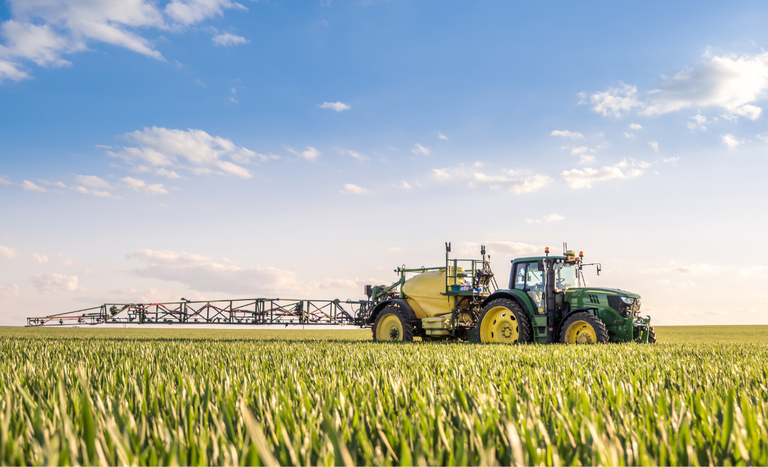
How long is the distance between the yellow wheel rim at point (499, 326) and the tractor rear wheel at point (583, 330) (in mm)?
1101

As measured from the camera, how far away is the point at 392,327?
14.6 m

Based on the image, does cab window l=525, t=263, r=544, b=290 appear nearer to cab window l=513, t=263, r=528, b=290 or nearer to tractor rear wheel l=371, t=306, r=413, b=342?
cab window l=513, t=263, r=528, b=290

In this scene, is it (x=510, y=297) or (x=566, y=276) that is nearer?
(x=566, y=276)

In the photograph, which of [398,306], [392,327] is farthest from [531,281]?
[392,327]

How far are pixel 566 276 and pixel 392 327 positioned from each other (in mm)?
5048

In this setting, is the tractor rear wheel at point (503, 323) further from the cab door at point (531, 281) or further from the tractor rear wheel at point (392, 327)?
the tractor rear wheel at point (392, 327)

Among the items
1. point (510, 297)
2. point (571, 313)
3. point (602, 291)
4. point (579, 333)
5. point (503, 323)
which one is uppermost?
point (602, 291)

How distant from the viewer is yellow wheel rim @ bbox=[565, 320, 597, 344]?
35.9ft

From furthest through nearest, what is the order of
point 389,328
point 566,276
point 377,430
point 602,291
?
point 389,328
point 566,276
point 602,291
point 377,430

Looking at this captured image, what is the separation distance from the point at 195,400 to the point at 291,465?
5.25ft

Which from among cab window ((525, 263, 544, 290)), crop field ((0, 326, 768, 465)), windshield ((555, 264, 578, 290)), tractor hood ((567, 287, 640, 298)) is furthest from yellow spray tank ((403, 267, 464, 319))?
crop field ((0, 326, 768, 465))

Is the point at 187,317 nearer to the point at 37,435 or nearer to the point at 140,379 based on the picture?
the point at 140,379

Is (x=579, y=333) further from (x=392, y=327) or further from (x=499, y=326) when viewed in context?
(x=392, y=327)

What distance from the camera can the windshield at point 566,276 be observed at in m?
12.0
